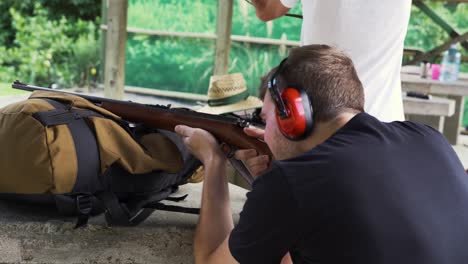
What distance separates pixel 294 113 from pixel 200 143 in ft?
2.37

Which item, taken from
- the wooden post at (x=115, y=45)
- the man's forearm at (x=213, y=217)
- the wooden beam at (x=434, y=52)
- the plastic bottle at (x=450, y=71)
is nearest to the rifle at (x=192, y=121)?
the man's forearm at (x=213, y=217)

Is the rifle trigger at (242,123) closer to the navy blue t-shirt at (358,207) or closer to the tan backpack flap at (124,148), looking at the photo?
the tan backpack flap at (124,148)

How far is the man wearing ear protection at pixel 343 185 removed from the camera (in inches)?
48.4

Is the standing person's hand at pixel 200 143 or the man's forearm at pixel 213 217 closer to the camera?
the man's forearm at pixel 213 217

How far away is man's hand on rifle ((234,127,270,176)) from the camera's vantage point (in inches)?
76.2

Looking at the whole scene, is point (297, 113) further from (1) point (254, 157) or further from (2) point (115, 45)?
(2) point (115, 45)

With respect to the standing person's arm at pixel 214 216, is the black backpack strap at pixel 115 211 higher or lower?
lower

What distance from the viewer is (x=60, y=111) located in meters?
1.91

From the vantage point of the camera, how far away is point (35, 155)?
1815 mm

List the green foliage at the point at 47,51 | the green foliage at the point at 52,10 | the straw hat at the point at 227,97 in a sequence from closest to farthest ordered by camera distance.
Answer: the straw hat at the point at 227,97
the green foliage at the point at 47,51
the green foliage at the point at 52,10

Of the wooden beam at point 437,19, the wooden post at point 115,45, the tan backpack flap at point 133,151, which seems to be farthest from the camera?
the wooden beam at point 437,19

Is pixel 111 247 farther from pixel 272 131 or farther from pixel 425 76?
pixel 425 76

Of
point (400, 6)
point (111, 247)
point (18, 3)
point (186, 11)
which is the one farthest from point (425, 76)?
point (18, 3)

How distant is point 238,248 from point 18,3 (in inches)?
527
